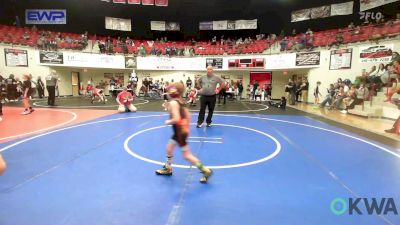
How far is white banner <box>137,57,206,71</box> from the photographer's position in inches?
971

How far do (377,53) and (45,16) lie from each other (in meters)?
27.0

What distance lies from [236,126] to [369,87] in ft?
29.5

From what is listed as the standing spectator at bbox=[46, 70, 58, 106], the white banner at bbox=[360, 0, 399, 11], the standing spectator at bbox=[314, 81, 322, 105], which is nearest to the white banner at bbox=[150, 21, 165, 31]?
the standing spectator at bbox=[46, 70, 58, 106]

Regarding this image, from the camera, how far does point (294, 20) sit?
24641 mm

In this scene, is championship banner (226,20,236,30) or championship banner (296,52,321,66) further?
championship banner (226,20,236,30)

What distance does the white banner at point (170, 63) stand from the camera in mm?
24672

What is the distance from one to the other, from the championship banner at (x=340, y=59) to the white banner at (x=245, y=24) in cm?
1151

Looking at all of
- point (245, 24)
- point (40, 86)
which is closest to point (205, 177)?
point (40, 86)

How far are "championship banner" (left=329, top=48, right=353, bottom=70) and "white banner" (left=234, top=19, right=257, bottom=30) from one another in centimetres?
1151

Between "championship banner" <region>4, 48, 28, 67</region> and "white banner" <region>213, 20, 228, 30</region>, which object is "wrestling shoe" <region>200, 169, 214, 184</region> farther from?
"white banner" <region>213, 20, 228, 30</region>

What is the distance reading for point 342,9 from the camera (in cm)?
2152

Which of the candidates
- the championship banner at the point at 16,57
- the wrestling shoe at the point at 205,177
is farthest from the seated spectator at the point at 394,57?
the championship banner at the point at 16,57

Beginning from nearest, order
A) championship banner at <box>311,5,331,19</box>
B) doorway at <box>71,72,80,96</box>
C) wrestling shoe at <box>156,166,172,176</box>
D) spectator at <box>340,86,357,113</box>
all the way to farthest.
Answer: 1. wrestling shoe at <box>156,166,172,176</box>
2. spectator at <box>340,86,357,113</box>
3. championship banner at <box>311,5,331,19</box>
4. doorway at <box>71,72,80,96</box>

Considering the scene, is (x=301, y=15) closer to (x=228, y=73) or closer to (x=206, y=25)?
(x=228, y=73)
